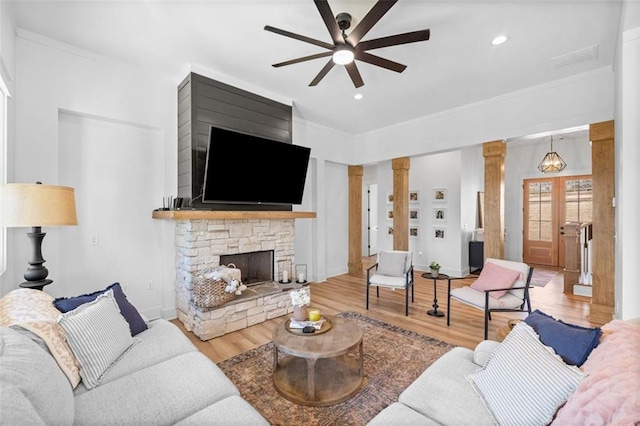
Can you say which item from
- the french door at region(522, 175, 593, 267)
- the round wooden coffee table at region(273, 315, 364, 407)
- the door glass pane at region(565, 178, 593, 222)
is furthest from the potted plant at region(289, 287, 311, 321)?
the door glass pane at region(565, 178, 593, 222)

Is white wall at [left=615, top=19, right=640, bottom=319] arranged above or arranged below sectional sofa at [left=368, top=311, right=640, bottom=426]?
above

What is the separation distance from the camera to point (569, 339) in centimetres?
136

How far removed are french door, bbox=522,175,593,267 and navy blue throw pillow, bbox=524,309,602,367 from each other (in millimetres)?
7064

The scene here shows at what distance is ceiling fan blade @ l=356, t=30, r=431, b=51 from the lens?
7.24ft

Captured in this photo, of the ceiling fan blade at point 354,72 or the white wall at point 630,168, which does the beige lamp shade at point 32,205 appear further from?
the white wall at point 630,168

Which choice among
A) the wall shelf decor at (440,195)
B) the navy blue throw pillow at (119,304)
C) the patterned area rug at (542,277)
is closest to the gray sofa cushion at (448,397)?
the navy blue throw pillow at (119,304)

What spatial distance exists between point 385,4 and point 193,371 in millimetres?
2626

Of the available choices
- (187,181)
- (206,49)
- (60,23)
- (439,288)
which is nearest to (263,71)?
(206,49)

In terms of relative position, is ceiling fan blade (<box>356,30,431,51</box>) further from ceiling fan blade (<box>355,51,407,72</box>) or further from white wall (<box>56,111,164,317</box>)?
white wall (<box>56,111,164,317</box>)

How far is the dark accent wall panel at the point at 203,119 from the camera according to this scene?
11.4ft

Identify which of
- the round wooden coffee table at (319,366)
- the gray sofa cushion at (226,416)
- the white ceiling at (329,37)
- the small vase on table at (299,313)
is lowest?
the round wooden coffee table at (319,366)

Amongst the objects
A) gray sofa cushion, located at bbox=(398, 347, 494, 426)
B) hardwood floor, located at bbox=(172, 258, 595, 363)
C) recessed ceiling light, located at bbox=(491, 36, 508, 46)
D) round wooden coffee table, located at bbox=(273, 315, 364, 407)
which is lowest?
hardwood floor, located at bbox=(172, 258, 595, 363)

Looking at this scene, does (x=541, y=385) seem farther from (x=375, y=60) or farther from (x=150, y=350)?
(x=375, y=60)

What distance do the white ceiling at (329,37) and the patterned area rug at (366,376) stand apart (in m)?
3.09
